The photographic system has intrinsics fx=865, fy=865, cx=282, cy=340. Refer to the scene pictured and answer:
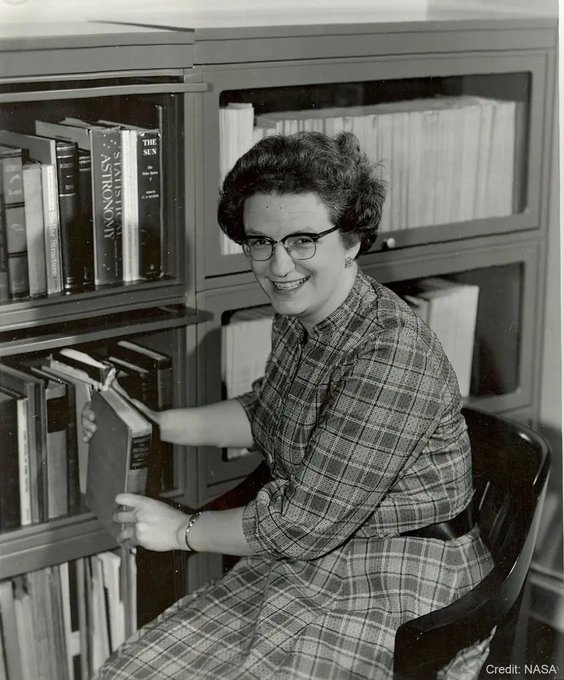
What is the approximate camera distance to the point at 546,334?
2385 mm

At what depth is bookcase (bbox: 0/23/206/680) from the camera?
153 cm

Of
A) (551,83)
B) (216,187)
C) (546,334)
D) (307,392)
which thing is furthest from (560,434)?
(216,187)

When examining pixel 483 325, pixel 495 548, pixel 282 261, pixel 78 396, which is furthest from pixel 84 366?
pixel 483 325

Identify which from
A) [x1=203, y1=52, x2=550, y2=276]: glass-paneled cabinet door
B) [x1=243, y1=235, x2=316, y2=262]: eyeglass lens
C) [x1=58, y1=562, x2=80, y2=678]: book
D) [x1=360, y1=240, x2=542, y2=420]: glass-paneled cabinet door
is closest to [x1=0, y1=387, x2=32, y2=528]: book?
[x1=58, y1=562, x2=80, y2=678]: book

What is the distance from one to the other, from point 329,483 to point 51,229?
0.70m

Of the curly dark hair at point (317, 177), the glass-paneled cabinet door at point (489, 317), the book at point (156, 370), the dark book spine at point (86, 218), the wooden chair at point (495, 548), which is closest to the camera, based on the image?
the wooden chair at point (495, 548)

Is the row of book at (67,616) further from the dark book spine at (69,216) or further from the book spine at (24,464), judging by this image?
→ the dark book spine at (69,216)

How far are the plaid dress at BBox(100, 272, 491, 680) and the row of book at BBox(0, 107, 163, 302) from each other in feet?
1.33

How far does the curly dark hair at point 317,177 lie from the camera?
1530 mm

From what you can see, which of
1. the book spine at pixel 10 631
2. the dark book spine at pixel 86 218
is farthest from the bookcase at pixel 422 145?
the book spine at pixel 10 631

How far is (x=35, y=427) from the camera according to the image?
5.65ft

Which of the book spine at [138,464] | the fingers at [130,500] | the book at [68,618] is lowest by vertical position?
the book at [68,618]

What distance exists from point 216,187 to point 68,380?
A: 49 centimetres

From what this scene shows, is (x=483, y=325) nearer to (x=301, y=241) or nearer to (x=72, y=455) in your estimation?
(x=301, y=241)
